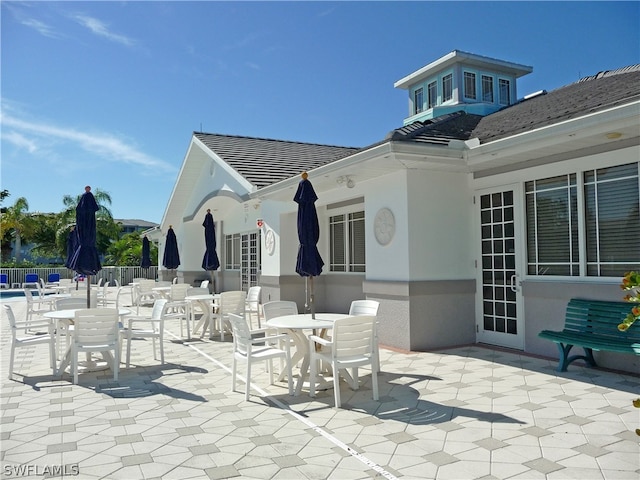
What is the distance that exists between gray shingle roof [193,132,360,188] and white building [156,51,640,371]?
118cm

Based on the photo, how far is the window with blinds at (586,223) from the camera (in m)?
6.71

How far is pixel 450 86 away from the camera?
21219 millimetres

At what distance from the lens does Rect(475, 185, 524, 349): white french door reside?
27.2ft

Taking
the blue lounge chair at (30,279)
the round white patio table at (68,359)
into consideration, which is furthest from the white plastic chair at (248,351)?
the blue lounge chair at (30,279)

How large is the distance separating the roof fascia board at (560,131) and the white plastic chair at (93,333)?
599cm

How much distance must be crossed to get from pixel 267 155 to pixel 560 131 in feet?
35.3

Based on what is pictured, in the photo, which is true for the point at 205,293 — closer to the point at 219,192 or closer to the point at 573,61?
the point at 219,192

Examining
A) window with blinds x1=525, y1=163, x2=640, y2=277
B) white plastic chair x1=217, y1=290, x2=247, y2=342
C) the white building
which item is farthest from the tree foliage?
window with blinds x1=525, y1=163, x2=640, y2=277

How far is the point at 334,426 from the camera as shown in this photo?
16.0 feet

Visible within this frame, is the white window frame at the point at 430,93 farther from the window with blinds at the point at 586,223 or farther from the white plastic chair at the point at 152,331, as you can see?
the white plastic chair at the point at 152,331

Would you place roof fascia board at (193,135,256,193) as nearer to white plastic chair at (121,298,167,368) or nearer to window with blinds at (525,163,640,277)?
white plastic chair at (121,298,167,368)

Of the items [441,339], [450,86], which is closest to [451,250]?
[441,339]

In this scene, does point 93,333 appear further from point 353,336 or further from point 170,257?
point 170,257

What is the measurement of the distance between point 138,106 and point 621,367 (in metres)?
12.2
